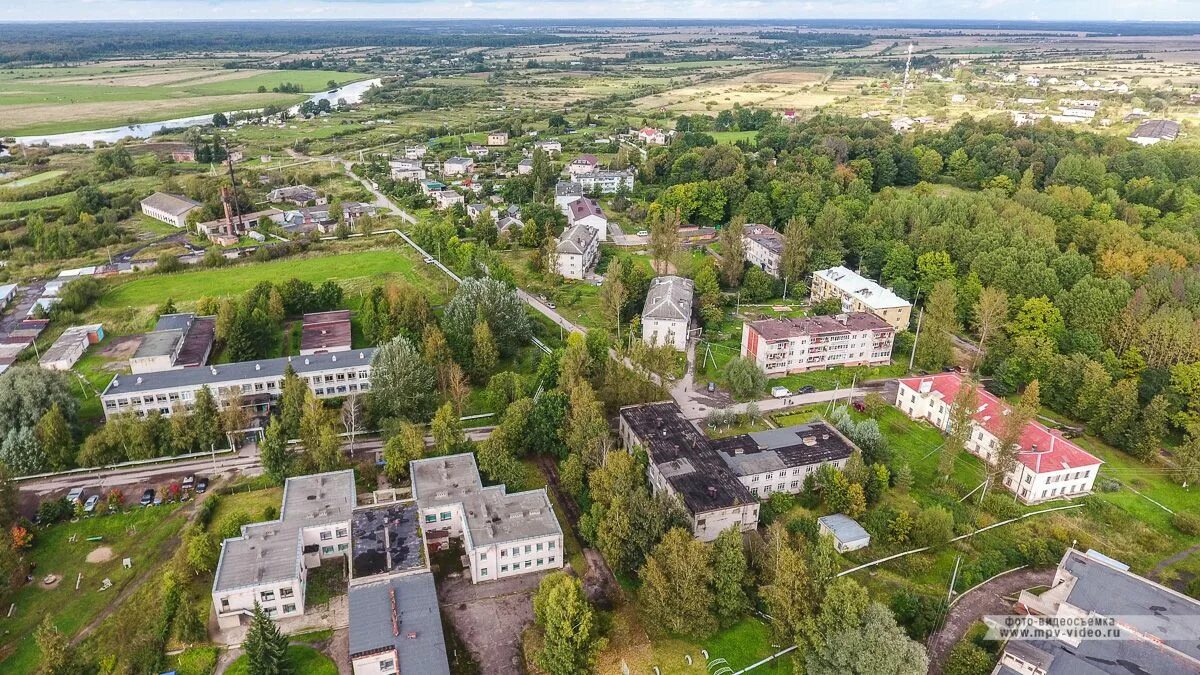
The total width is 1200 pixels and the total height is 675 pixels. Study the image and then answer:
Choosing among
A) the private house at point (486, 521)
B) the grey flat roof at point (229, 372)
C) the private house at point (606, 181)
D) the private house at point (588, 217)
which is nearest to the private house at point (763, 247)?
the private house at point (588, 217)

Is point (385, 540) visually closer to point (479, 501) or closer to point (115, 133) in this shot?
point (479, 501)

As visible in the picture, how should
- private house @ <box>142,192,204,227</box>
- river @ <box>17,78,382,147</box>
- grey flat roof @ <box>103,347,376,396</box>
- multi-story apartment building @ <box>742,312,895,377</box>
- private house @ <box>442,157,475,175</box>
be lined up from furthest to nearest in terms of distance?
river @ <box>17,78,382,147</box> < private house @ <box>442,157,475,175</box> < private house @ <box>142,192,204,227</box> < multi-story apartment building @ <box>742,312,895,377</box> < grey flat roof @ <box>103,347,376,396</box>

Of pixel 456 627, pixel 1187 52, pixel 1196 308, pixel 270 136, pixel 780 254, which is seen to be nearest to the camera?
pixel 456 627

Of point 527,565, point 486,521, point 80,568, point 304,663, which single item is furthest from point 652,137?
point 304,663

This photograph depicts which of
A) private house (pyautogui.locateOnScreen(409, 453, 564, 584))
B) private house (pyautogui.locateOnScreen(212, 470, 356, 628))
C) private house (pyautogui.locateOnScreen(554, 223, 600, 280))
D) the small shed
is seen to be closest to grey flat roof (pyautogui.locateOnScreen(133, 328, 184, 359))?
private house (pyautogui.locateOnScreen(212, 470, 356, 628))

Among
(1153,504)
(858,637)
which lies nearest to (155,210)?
(858,637)

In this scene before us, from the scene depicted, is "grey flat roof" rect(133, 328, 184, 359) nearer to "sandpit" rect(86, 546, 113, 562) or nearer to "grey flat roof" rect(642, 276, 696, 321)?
"sandpit" rect(86, 546, 113, 562)

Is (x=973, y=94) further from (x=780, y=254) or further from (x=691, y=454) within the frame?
(x=691, y=454)
